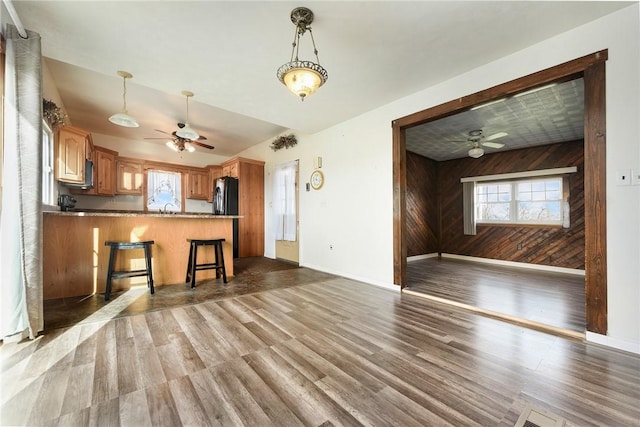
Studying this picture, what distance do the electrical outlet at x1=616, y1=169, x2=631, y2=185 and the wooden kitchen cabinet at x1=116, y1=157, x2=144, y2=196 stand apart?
27.5 ft

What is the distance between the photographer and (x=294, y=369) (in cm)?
168

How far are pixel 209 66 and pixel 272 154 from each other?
360 cm

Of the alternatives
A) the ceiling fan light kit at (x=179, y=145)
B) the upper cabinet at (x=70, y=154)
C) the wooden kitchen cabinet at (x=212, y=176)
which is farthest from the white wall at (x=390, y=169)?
the upper cabinet at (x=70, y=154)

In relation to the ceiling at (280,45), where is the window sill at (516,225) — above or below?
below

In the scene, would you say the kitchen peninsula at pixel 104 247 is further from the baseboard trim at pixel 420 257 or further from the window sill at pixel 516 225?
the window sill at pixel 516 225

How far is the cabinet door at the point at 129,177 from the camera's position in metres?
6.08

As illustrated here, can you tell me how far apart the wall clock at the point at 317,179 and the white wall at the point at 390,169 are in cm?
13

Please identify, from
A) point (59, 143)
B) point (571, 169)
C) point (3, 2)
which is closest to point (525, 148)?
point (571, 169)

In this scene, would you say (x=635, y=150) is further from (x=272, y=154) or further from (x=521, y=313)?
(x=272, y=154)

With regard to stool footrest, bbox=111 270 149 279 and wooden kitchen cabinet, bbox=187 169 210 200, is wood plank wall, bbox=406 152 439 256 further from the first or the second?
wooden kitchen cabinet, bbox=187 169 210 200

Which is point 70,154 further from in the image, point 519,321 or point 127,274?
point 519,321

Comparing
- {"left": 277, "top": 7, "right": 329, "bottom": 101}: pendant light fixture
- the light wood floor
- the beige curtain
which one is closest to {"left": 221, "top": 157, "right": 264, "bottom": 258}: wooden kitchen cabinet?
the light wood floor

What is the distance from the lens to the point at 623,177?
1970mm

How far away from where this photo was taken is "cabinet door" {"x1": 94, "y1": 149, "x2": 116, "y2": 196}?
5594 millimetres
